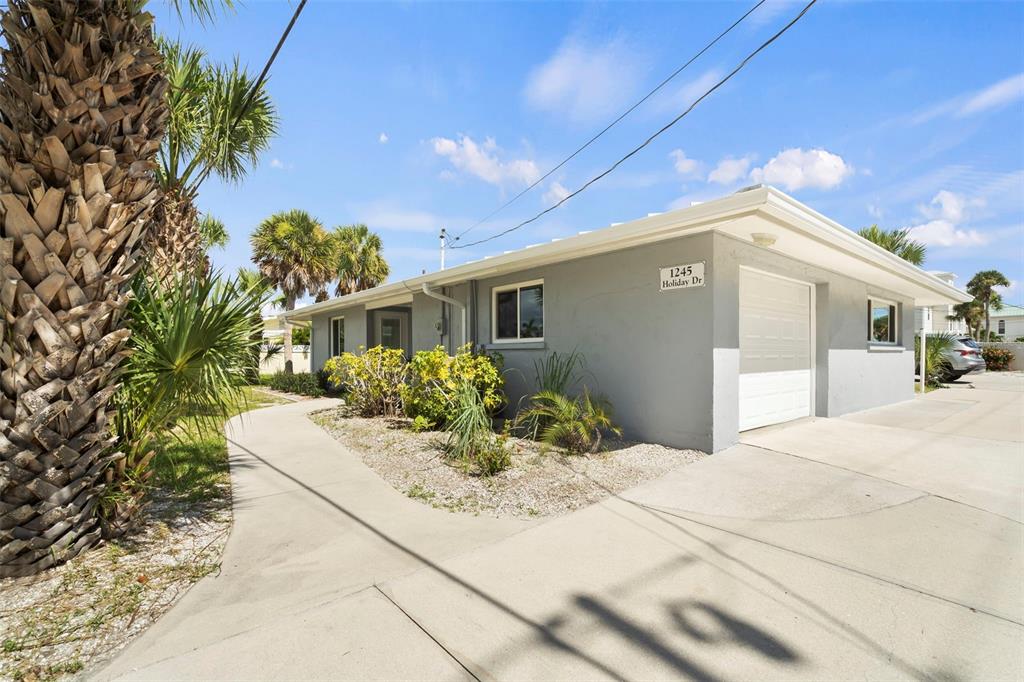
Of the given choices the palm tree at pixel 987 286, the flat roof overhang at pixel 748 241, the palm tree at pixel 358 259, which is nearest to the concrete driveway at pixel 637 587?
the flat roof overhang at pixel 748 241

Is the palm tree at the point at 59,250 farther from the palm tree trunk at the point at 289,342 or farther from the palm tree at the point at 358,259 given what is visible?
the palm tree at the point at 358,259

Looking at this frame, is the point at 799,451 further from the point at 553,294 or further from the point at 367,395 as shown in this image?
the point at 367,395

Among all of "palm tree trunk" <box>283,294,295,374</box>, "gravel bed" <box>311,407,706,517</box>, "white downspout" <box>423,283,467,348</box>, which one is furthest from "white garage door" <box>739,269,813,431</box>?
"palm tree trunk" <box>283,294,295,374</box>

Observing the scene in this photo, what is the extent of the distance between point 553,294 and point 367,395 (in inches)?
172

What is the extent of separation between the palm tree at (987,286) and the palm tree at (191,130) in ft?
153

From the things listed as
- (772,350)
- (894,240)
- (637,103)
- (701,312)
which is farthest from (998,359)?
(701,312)

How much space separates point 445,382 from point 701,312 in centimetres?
385

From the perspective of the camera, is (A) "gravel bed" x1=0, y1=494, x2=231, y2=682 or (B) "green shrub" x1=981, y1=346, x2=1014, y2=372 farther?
(B) "green shrub" x1=981, y1=346, x2=1014, y2=372

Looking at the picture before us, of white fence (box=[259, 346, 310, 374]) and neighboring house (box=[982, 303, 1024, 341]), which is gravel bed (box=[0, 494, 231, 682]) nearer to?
white fence (box=[259, 346, 310, 374])

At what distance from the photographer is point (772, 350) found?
7484mm

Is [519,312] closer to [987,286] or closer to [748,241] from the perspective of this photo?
[748,241]

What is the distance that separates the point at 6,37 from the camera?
2910 mm

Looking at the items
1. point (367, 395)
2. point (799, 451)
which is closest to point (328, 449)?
point (367, 395)

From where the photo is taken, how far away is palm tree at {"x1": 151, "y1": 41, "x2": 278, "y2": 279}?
605 centimetres
